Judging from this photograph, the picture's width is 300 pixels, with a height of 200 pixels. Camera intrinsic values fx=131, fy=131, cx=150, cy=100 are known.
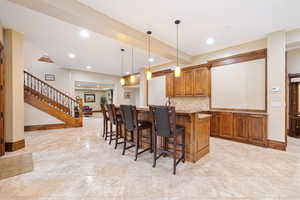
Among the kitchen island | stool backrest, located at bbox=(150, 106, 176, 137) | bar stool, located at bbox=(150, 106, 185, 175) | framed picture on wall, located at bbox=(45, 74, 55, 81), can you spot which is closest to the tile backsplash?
the kitchen island

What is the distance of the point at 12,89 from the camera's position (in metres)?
3.09

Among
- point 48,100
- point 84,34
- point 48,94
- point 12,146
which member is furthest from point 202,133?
point 48,94

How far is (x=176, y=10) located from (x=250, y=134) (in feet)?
12.3

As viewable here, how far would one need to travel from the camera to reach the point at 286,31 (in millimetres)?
3312

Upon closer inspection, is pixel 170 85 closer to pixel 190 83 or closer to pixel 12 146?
pixel 190 83

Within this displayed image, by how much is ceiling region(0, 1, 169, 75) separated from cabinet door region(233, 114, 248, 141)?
3.91m

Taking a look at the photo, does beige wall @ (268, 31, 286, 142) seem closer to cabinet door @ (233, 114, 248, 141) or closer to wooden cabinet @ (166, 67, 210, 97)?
cabinet door @ (233, 114, 248, 141)

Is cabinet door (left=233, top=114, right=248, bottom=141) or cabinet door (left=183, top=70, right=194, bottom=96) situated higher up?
cabinet door (left=183, top=70, right=194, bottom=96)

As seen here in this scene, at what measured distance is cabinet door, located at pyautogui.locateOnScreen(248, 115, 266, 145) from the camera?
3.47 metres

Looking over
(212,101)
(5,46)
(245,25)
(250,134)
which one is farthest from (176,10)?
(5,46)

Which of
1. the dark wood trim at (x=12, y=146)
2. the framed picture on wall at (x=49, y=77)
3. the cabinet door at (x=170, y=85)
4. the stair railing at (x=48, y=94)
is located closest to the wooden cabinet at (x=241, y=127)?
the cabinet door at (x=170, y=85)

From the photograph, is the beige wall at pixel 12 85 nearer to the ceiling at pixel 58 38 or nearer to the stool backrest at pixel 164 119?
the ceiling at pixel 58 38

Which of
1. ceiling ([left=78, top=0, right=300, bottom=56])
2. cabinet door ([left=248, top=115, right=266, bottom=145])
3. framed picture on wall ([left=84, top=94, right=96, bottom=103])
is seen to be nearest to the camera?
ceiling ([left=78, top=0, right=300, bottom=56])

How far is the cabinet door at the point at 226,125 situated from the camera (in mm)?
4027
